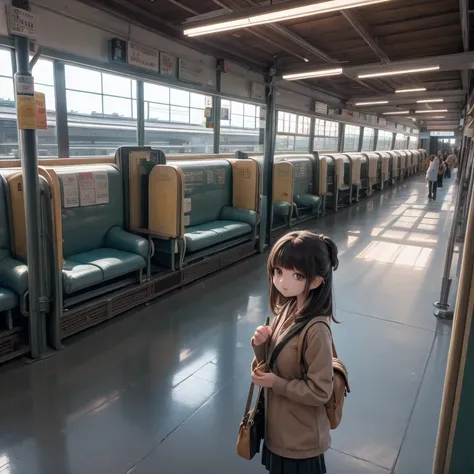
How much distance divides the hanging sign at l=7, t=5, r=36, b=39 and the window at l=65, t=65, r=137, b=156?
1.54 metres

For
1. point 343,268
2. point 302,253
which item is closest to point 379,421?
point 302,253

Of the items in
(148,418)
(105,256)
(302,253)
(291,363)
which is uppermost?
(302,253)

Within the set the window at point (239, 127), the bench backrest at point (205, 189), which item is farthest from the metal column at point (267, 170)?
the window at point (239, 127)

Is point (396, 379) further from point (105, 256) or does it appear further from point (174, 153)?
point (174, 153)

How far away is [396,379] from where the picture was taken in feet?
9.32

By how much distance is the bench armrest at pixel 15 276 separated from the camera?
2.92 meters

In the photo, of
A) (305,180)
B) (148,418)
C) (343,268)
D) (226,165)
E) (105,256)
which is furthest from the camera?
(305,180)

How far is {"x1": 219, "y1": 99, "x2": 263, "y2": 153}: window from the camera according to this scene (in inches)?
273

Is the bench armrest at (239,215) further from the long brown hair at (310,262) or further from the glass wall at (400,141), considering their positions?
the glass wall at (400,141)

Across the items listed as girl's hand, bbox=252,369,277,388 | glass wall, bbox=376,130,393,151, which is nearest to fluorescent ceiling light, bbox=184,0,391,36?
girl's hand, bbox=252,369,277,388

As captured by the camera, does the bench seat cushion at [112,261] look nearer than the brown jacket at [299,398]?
No

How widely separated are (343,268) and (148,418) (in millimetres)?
3591

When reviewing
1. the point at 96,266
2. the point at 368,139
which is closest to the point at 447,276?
the point at 96,266

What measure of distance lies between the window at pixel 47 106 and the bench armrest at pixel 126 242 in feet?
3.45
